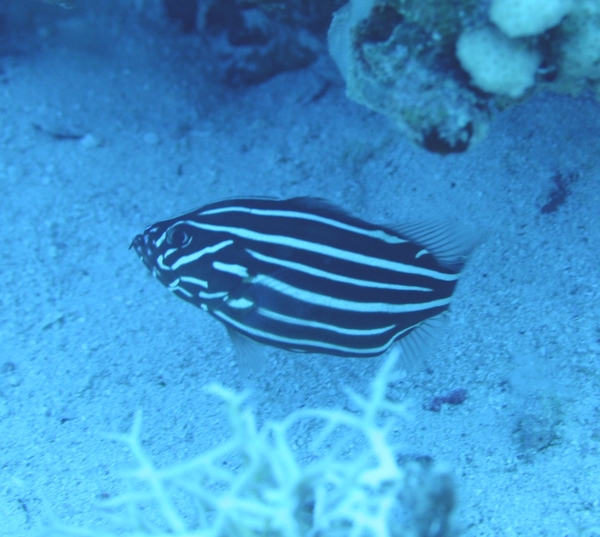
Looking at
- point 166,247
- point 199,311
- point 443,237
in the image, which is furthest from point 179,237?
point 443,237

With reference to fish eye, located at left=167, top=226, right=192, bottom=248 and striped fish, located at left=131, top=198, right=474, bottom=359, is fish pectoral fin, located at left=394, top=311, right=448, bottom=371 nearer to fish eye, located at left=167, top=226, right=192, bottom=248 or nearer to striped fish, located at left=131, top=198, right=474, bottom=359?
striped fish, located at left=131, top=198, right=474, bottom=359

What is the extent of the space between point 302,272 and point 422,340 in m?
0.76

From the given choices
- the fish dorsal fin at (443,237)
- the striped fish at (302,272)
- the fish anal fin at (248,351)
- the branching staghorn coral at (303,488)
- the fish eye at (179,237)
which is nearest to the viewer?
the branching staghorn coral at (303,488)

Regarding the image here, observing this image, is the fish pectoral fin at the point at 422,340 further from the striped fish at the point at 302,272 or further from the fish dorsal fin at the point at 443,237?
the fish dorsal fin at the point at 443,237

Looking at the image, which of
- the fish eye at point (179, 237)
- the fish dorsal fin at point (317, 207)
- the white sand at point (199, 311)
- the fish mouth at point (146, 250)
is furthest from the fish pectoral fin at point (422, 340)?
the fish mouth at point (146, 250)

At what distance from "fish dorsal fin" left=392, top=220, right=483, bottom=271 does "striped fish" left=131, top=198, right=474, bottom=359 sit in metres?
0.06

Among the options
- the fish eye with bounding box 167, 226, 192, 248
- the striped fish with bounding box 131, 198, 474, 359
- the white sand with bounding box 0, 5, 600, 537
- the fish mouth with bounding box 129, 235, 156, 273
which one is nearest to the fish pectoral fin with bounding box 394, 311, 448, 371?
the striped fish with bounding box 131, 198, 474, 359

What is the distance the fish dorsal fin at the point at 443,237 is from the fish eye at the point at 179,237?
0.98 metres

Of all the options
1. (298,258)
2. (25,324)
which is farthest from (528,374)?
(25,324)

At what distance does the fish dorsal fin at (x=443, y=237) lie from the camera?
247cm

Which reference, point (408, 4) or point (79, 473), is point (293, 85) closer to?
point (408, 4)

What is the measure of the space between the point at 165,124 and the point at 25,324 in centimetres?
206

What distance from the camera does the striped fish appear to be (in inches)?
88.9

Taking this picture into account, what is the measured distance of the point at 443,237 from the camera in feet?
8.15
